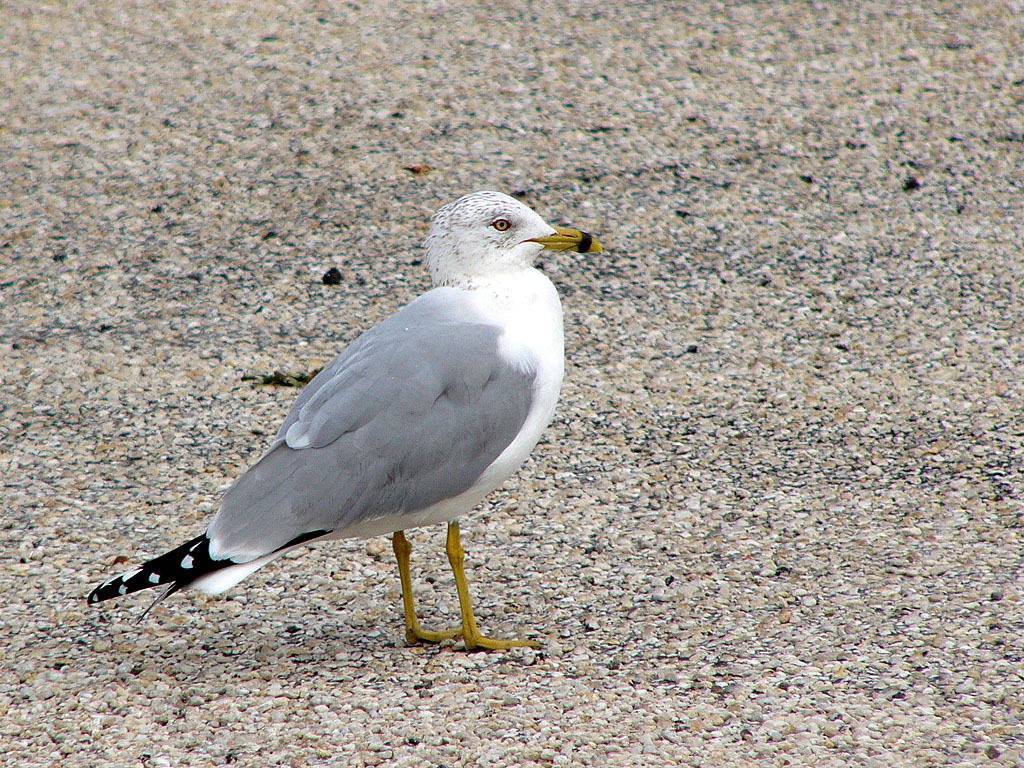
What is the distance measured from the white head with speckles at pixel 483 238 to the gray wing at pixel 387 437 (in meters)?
0.25

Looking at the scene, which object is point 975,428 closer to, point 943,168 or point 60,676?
point 943,168

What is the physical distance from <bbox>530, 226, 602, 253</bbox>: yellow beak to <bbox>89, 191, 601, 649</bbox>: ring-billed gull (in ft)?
0.13

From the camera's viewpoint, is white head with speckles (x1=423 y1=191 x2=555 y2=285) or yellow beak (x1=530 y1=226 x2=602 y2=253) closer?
white head with speckles (x1=423 y1=191 x2=555 y2=285)

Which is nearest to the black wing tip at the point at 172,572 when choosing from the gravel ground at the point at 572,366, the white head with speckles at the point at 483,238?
the gravel ground at the point at 572,366

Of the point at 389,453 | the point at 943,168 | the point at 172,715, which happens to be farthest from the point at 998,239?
the point at 172,715

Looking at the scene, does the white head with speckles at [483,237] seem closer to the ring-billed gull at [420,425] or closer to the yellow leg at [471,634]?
the ring-billed gull at [420,425]

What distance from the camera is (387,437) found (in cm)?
369

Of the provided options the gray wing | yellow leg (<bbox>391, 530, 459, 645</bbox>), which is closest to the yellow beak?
the gray wing

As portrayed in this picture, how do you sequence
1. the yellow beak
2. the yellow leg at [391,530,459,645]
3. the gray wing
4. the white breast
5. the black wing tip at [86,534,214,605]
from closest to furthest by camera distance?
the black wing tip at [86,534,214,605], the gray wing, the white breast, the yellow leg at [391,530,459,645], the yellow beak

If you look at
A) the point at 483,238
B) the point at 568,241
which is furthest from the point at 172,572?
the point at 568,241

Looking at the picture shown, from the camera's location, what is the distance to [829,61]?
839 centimetres

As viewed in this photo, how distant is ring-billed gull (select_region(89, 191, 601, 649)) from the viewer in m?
3.57

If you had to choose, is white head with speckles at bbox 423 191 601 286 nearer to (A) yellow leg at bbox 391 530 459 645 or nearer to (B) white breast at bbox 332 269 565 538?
(B) white breast at bbox 332 269 565 538

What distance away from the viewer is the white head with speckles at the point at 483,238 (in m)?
3.98
